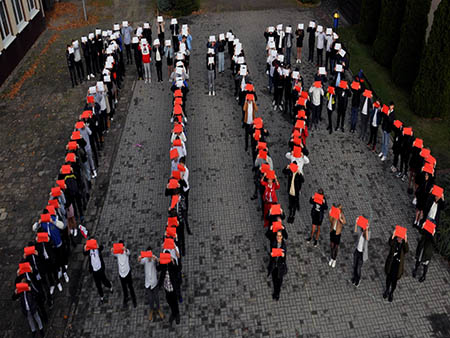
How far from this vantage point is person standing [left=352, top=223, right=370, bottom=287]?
11500 millimetres

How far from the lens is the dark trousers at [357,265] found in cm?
1185

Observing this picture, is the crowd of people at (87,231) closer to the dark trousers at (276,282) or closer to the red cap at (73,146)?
the red cap at (73,146)

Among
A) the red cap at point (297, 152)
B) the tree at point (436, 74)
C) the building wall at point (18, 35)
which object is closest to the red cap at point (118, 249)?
the red cap at point (297, 152)

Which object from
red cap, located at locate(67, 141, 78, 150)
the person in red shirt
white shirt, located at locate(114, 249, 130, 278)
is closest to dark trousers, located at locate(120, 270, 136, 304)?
white shirt, located at locate(114, 249, 130, 278)

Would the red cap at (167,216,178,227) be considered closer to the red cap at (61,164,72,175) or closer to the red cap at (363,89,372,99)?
the red cap at (61,164,72,175)

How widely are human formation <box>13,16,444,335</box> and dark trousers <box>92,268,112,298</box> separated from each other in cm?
3

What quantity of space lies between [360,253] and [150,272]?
4823 mm

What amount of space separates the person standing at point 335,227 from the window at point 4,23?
18.6 metres

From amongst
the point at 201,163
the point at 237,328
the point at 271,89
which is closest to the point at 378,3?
the point at 271,89

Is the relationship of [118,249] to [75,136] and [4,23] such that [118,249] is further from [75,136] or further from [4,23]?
[4,23]

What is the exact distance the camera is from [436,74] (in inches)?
712

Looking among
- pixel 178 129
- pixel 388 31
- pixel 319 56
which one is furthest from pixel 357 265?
pixel 388 31

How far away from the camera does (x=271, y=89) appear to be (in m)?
20.8

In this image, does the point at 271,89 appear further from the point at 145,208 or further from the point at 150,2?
the point at 150,2
